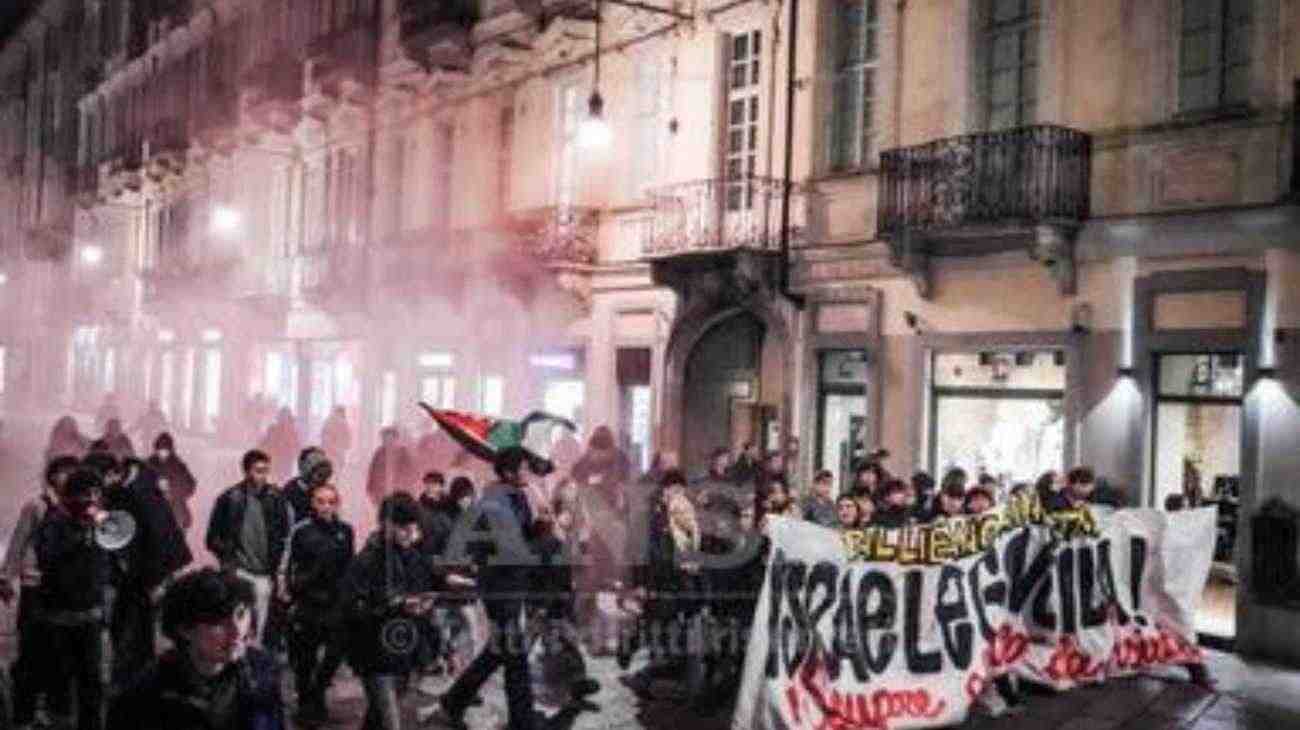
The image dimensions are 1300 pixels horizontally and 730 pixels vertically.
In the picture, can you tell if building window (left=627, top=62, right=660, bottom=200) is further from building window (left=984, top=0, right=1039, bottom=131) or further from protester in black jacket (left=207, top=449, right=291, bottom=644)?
protester in black jacket (left=207, top=449, right=291, bottom=644)

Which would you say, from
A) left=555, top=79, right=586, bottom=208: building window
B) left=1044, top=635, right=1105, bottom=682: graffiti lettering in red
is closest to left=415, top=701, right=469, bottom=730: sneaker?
left=1044, top=635, right=1105, bottom=682: graffiti lettering in red

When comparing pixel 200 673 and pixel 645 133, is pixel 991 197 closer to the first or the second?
pixel 645 133

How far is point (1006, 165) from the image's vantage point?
53.8 ft

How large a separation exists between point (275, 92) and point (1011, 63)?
74.5 ft

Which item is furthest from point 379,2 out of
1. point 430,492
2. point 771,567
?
point 771,567

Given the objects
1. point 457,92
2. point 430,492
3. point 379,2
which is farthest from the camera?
point 379,2

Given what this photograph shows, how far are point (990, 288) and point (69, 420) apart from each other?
411 inches

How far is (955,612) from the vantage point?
9883mm

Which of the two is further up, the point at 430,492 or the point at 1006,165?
the point at 1006,165

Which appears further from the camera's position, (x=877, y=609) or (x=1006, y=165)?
(x=1006, y=165)

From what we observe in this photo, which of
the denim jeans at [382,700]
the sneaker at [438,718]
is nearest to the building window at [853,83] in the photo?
the sneaker at [438,718]

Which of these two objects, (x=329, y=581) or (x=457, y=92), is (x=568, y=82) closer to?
(x=457, y=92)

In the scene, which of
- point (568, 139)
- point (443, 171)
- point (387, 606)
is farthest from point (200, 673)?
point (443, 171)

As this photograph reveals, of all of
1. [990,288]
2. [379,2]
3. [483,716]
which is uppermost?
[379,2]
